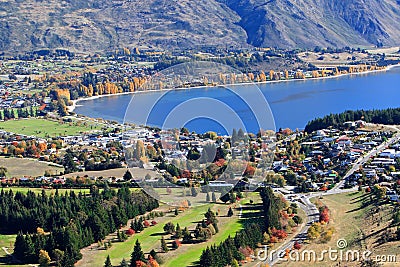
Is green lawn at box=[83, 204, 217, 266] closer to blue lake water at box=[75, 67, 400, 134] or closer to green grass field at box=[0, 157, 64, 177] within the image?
blue lake water at box=[75, 67, 400, 134]

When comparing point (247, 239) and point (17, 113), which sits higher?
point (17, 113)

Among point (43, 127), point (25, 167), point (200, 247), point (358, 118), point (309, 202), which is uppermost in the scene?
point (358, 118)

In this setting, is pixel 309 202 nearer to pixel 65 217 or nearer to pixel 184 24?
pixel 65 217

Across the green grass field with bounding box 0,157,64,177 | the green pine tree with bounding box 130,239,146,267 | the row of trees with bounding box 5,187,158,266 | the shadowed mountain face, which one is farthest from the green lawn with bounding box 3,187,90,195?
the shadowed mountain face

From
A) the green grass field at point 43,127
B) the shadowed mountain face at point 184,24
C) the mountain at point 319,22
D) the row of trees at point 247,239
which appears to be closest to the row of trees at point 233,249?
the row of trees at point 247,239

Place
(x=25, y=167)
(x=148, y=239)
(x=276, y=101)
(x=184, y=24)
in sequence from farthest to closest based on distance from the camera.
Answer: (x=184, y=24) → (x=276, y=101) → (x=25, y=167) → (x=148, y=239)

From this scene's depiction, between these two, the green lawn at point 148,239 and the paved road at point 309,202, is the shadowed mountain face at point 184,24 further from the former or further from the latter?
the green lawn at point 148,239

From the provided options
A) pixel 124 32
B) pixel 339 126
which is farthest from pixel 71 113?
pixel 124 32

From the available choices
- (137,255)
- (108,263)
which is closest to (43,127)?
(137,255)
